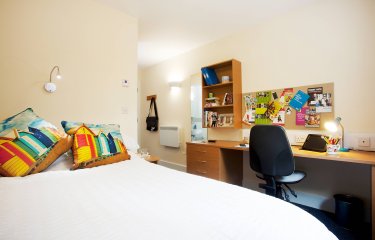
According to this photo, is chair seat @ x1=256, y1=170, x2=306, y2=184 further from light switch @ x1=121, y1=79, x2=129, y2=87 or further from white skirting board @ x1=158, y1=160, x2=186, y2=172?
white skirting board @ x1=158, y1=160, x2=186, y2=172

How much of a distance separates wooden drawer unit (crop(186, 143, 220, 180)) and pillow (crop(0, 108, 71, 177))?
5.75 feet

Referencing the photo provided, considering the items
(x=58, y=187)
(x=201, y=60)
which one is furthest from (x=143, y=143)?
(x=58, y=187)

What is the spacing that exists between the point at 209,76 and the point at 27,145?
8.19 ft

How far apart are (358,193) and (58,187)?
2.64 m

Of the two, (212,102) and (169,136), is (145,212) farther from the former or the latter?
(169,136)

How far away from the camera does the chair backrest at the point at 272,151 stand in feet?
5.75

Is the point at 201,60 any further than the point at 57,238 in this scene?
Yes

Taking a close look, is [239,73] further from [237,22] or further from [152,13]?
[152,13]

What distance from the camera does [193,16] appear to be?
262 cm

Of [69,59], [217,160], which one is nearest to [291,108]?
[217,160]

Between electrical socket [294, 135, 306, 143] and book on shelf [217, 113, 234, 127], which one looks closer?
electrical socket [294, 135, 306, 143]

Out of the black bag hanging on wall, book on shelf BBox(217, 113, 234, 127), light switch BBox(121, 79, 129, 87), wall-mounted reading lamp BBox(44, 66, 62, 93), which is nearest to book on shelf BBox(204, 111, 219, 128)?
book on shelf BBox(217, 113, 234, 127)

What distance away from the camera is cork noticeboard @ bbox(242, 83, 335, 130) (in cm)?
223

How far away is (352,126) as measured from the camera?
2066 millimetres
